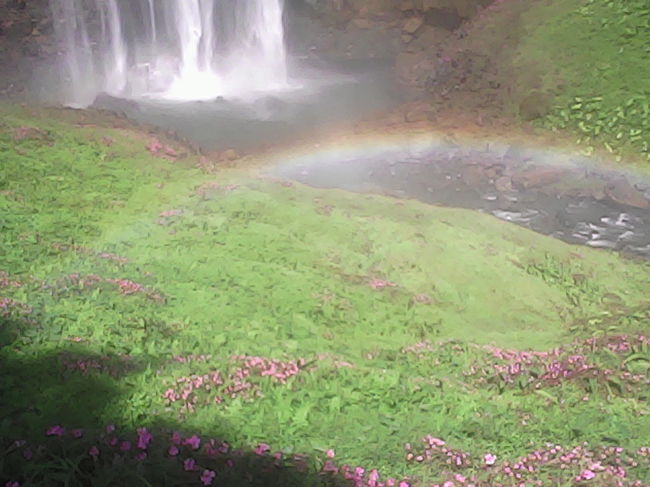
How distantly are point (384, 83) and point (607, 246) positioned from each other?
11.1m

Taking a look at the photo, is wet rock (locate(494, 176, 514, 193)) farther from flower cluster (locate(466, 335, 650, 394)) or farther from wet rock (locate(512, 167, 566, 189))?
flower cluster (locate(466, 335, 650, 394))

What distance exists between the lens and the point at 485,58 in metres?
18.8

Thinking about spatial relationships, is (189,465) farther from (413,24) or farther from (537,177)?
(413,24)

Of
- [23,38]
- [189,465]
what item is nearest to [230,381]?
[189,465]

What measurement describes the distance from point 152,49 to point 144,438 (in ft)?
60.4

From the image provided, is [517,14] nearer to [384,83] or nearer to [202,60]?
[384,83]

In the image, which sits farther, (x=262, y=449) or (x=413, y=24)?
(x=413, y=24)

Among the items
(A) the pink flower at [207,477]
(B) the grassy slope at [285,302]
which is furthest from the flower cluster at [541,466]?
(A) the pink flower at [207,477]

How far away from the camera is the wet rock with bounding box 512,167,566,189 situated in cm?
1334

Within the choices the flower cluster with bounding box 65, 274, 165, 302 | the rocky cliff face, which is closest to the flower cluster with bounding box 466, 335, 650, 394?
the flower cluster with bounding box 65, 274, 165, 302

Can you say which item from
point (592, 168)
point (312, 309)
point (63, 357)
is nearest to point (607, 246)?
point (592, 168)

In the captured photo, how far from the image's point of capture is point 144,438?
3871mm

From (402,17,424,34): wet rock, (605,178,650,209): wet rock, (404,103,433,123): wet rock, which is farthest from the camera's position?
(402,17,424,34): wet rock

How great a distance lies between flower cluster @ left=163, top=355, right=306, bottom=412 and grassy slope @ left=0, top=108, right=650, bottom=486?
0.09 m
